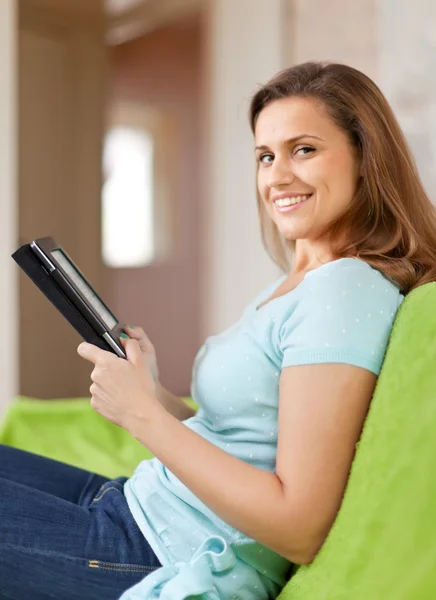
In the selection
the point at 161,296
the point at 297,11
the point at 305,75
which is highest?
the point at 297,11

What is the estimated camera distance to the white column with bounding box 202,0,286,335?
9.20 feet

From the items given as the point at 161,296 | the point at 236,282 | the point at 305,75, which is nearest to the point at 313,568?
the point at 305,75

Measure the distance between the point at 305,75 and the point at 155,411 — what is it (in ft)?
1.78

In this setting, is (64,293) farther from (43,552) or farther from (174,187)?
(174,187)

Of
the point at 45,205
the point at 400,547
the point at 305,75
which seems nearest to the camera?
the point at 400,547

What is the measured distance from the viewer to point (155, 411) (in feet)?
2.89

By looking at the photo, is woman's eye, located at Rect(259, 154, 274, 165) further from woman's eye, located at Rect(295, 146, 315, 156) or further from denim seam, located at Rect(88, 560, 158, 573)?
denim seam, located at Rect(88, 560, 158, 573)

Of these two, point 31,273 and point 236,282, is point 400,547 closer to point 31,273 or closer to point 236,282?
point 31,273

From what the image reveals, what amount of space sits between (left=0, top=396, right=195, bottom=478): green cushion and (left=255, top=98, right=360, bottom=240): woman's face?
0.76m

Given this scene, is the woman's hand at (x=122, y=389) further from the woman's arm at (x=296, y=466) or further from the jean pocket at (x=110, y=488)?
the jean pocket at (x=110, y=488)

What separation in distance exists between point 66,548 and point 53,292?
1.02 feet

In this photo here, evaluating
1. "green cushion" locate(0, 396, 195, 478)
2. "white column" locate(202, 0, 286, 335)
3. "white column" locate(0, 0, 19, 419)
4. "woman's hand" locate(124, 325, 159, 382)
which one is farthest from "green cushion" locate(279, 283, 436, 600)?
"white column" locate(0, 0, 19, 419)

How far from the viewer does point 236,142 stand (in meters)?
2.90

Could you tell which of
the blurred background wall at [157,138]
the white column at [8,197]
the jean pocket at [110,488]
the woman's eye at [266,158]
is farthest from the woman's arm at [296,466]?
the white column at [8,197]
